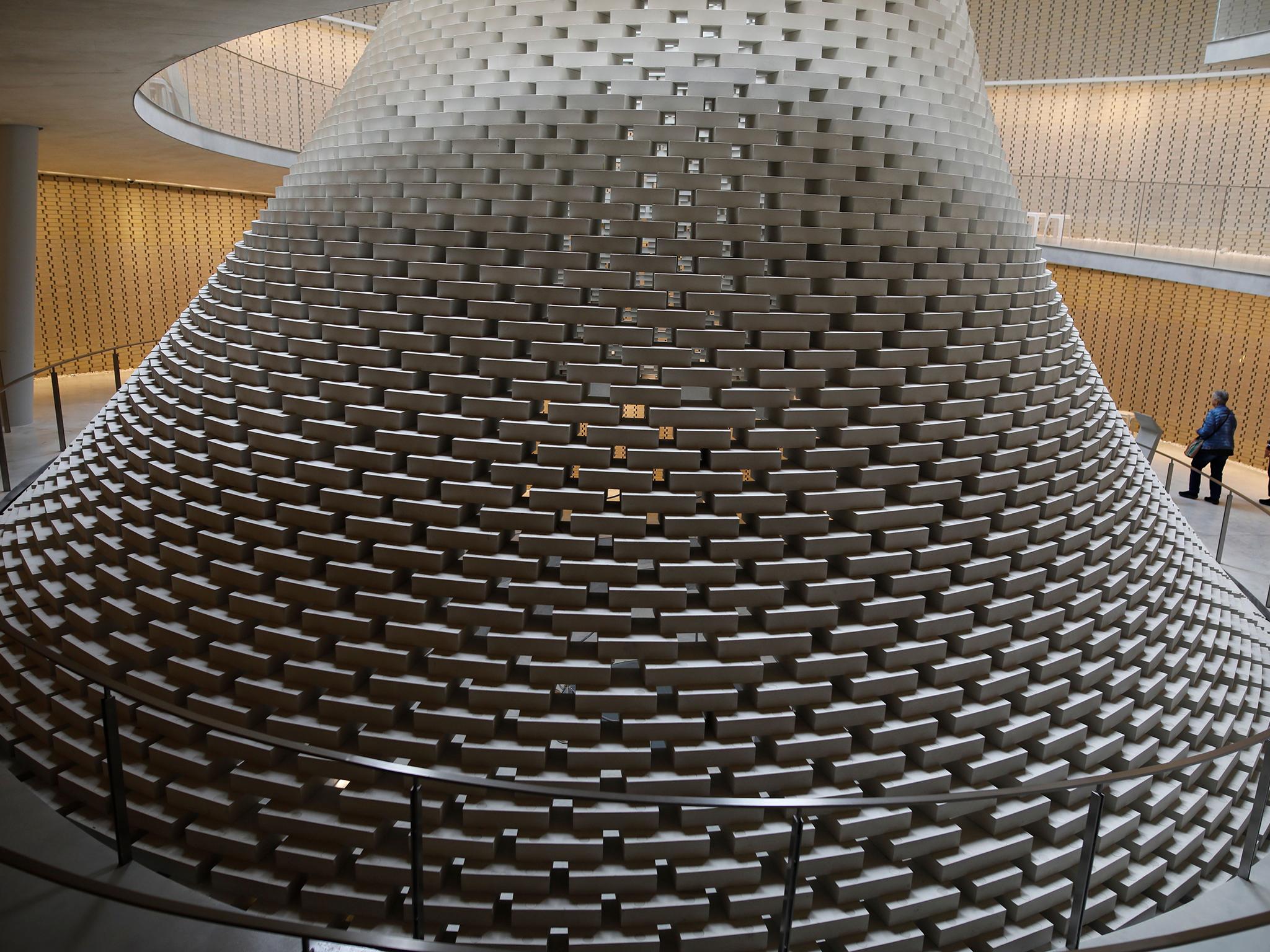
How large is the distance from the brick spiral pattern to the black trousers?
21.0ft

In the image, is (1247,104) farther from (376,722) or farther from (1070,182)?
(376,722)

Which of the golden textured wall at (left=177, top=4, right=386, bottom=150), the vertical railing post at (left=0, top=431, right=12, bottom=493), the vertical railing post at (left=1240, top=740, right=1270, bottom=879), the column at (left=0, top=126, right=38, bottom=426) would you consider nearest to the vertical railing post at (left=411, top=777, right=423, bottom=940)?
the vertical railing post at (left=1240, top=740, right=1270, bottom=879)

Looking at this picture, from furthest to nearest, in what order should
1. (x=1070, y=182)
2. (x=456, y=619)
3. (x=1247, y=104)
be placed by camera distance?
1. (x=1070, y=182)
2. (x=1247, y=104)
3. (x=456, y=619)

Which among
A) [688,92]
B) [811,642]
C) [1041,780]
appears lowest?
[1041,780]

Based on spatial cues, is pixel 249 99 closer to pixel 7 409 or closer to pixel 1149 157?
pixel 7 409

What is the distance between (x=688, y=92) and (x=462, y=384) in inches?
94.5

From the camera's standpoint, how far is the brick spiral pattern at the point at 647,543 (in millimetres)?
4656

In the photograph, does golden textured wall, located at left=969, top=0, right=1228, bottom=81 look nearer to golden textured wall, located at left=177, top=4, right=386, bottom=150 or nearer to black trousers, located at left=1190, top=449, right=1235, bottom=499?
black trousers, located at left=1190, top=449, right=1235, bottom=499

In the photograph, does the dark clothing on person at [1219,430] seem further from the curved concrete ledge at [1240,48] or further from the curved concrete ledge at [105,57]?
the curved concrete ledge at [105,57]

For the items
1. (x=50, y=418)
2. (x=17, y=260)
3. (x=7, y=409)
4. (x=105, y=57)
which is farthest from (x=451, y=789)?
(x=17, y=260)

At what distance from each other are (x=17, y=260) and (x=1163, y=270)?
16911 mm

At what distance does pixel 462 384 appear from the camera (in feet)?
17.6

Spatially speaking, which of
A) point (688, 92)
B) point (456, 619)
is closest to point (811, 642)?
point (456, 619)

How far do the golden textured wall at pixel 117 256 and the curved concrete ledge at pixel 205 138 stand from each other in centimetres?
426
